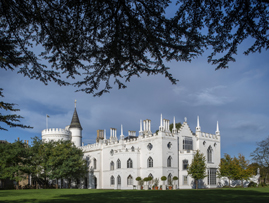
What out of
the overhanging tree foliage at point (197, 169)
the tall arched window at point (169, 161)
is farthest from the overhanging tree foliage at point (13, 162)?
the overhanging tree foliage at point (197, 169)

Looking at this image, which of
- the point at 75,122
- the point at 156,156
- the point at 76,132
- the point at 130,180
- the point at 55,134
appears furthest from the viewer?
the point at 75,122

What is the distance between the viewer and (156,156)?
45.4 meters

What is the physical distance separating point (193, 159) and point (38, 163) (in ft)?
81.1

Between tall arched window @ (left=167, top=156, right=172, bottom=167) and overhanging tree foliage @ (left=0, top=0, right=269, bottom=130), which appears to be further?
tall arched window @ (left=167, top=156, right=172, bottom=167)

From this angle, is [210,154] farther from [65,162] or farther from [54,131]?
[54,131]

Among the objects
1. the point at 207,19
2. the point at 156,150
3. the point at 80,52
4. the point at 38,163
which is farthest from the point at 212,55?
the point at 38,163

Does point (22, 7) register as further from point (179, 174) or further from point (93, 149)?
point (93, 149)

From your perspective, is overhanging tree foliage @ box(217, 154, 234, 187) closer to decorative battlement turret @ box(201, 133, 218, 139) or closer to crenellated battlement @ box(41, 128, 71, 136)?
decorative battlement turret @ box(201, 133, 218, 139)

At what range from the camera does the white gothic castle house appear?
150 ft

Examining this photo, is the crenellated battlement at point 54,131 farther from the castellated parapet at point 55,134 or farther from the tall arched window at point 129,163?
the tall arched window at point 129,163

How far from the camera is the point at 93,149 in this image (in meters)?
59.5

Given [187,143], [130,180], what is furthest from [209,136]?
[130,180]

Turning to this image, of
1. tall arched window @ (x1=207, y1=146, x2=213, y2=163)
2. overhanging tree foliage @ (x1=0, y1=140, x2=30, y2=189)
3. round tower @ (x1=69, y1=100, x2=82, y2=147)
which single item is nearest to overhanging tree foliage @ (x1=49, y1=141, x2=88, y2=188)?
overhanging tree foliage @ (x1=0, y1=140, x2=30, y2=189)

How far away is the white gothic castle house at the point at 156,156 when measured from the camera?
1795 inches
